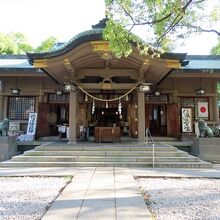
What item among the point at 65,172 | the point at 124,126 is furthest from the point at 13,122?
the point at 65,172

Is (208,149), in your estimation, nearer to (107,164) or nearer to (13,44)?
(107,164)

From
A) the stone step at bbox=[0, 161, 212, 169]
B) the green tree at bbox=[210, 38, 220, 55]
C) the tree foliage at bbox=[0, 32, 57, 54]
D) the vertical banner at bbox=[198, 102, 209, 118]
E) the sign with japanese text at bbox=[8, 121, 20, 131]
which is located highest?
the tree foliage at bbox=[0, 32, 57, 54]

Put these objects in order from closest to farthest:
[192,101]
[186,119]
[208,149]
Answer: [208,149] < [186,119] < [192,101]

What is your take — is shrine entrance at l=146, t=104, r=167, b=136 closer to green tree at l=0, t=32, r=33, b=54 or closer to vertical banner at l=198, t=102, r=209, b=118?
vertical banner at l=198, t=102, r=209, b=118

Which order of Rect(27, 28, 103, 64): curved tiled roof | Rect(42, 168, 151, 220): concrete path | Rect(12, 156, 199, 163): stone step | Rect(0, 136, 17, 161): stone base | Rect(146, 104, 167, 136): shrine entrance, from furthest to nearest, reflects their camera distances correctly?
1. Rect(146, 104, 167, 136): shrine entrance
2. Rect(0, 136, 17, 161): stone base
3. Rect(27, 28, 103, 64): curved tiled roof
4. Rect(12, 156, 199, 163): stone step
5. Rect(42, 168, 151, 220): concrete path

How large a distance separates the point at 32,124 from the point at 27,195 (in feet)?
30.2

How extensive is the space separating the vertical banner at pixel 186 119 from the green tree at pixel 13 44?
22.1m

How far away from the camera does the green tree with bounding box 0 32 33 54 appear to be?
29748mm

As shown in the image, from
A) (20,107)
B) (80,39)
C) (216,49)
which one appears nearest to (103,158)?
(80,39)

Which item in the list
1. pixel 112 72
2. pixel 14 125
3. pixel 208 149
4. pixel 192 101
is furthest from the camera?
pixel 192 101

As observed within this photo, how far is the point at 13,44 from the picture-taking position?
3109 centimetres

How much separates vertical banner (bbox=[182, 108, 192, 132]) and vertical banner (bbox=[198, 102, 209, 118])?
88cm

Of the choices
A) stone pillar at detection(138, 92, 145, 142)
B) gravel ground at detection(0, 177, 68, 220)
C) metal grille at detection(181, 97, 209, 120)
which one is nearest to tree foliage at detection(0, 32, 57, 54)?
metal grille at detection(181, 97, 209, 120)

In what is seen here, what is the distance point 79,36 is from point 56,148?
4427 millimetres
